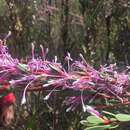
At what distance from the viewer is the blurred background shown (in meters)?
2.42

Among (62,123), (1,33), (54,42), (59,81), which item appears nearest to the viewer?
(59,81)

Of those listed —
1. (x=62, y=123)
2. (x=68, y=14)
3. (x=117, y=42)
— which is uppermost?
(x=68, y=14)

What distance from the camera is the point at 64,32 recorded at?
278 centimetres

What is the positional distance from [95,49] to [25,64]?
6.58 ft

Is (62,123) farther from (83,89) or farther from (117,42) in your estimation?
(83,89)

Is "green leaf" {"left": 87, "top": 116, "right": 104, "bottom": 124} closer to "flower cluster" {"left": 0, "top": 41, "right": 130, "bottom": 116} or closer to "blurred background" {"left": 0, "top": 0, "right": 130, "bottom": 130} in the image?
"flower cluster" {"left": 0, "top": 41, "right": 130, "bottom": 116}

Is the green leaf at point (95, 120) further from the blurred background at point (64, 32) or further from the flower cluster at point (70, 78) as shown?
the blurred background at point (64, 32)

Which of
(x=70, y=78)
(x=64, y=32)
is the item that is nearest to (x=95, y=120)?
(x=70, y=78)

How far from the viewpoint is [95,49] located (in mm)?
2643

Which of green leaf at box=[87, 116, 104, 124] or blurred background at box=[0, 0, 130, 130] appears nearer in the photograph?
green leaf at box=[87, 116, 104, 124]

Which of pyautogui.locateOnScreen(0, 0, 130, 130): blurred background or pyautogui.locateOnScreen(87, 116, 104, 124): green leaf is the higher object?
pyautogui.locateOnScreen(87, 116, 104, 124): green leaf

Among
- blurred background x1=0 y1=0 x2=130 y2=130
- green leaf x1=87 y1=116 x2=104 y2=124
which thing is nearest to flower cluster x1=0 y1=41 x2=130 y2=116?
green leaf x1=87 y1=116 x2=104 y2=124

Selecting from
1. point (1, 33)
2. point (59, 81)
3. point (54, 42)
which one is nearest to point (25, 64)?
point (59, 81)

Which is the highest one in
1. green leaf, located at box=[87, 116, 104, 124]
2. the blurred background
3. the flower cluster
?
the flower cluster
